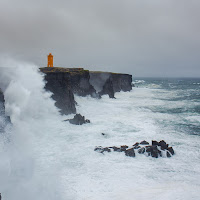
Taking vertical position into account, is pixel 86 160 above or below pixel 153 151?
below

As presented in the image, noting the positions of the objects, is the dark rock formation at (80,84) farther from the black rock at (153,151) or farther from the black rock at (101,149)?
the black rock at (153,151)

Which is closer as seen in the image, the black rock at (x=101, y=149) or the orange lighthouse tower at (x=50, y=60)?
the black rock at (x=101, y=149)

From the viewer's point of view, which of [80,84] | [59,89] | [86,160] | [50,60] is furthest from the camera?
[80,84]

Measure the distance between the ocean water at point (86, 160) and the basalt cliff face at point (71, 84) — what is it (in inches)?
144

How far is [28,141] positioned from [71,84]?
70.2 ft

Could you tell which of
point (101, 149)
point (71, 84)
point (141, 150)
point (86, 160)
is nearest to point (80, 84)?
point (71, 84)

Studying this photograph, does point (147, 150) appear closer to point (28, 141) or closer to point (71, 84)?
point (28, 141)

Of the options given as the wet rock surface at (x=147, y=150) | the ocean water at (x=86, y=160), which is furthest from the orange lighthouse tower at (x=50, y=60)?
the wet rock surface at (x=147, y=150)

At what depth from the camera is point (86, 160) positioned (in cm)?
1236

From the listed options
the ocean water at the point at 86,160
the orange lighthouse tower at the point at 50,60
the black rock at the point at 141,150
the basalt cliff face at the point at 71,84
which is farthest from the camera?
the orange lighthouse tower at the point at 50,60

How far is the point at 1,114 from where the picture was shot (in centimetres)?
1487

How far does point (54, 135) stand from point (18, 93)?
22.7 ft

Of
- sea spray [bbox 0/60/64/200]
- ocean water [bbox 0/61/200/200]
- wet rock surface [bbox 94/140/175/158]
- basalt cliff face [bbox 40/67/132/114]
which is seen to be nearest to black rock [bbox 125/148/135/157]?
wet rock surface [bbox 94/140/175/158]

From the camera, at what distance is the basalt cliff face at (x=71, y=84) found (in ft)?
83.3
